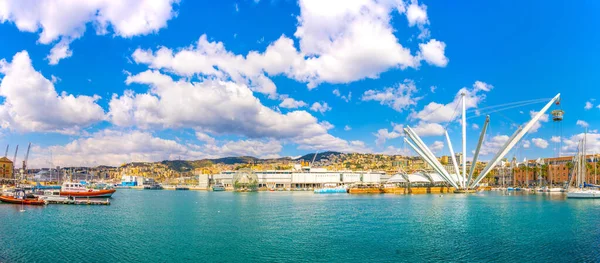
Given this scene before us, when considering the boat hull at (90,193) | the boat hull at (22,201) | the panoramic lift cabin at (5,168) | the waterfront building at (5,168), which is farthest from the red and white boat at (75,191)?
the waterfront building at (5,168)

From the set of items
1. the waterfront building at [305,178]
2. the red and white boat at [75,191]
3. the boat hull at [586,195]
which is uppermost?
the red and white boat at [75,191]

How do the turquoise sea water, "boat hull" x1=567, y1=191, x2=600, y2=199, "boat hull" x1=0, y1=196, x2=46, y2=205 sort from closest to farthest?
the turquoise sea water, "boat hull" x1=0, y1=196, x2=46, y2=205, "boat hull" x1=567, y1=191, x2=600, y2=199

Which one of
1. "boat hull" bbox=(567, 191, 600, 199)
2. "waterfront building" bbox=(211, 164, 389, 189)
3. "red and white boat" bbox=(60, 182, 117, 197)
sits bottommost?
"waterfront building" bbox=(211, 164, 389, 189)

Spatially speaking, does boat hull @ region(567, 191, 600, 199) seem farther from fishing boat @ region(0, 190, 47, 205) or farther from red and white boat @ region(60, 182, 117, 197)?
fishing boat @ region(0, 190, 47, 205)

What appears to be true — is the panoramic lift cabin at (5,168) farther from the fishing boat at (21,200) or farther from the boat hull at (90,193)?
the fishing boat at (21,200)

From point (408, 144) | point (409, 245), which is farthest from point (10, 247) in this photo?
point (408, 144)

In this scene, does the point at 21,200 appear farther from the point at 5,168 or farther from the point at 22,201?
the point at 5,168

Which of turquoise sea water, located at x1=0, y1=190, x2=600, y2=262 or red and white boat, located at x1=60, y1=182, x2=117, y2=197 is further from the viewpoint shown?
red and white boat, located at x1=60, y1=182, x2=117, y2=197

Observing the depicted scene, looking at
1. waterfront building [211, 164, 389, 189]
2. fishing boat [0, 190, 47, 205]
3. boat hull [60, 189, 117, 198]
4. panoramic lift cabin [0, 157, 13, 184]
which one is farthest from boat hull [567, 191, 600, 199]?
panoramic lift cabin [0, 157, 13, 184]

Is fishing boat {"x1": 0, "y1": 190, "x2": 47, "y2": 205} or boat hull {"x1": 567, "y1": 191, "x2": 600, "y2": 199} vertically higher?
fishing boat {"x1": 0, "y1": 190, "x2": 47, "y2": 205}

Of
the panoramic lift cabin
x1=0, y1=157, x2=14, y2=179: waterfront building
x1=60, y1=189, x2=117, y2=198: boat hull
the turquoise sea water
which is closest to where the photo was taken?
the turquoise sea water

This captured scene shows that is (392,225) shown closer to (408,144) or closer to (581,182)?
(408,144)

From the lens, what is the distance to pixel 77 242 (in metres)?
24.8

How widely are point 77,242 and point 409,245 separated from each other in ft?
64.6
